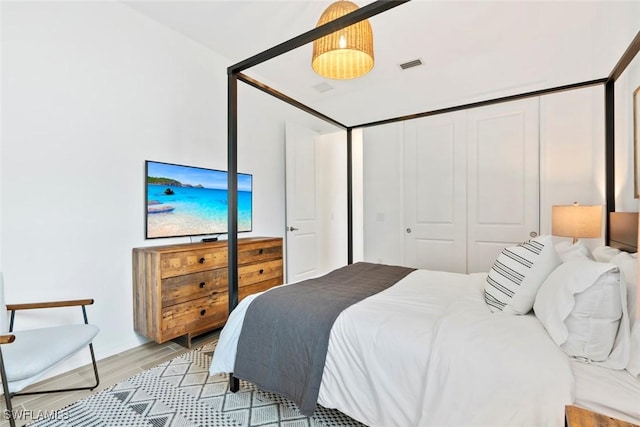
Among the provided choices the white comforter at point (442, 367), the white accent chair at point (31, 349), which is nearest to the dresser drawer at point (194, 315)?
the white accent chair at point (31, 349)

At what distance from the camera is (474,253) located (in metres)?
3.43

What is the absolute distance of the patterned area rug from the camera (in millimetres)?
1587

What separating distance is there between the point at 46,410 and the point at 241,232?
2024 mm

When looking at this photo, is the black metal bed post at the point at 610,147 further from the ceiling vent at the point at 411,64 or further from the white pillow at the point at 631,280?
the ceiling vent at the point at 411,64

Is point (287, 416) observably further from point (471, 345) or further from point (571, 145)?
point (571, 145)

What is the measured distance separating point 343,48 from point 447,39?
1.59m

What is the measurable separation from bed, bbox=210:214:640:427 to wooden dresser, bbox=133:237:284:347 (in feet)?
3.55

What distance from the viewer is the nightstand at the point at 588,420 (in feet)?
2.51

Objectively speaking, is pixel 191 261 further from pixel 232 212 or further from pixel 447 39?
pixel 447 39

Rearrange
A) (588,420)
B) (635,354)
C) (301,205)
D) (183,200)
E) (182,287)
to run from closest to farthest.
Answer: (588,420) < (635,354) < (182,287) < (183,200) < (301,205)

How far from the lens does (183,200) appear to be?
2803 millimetres

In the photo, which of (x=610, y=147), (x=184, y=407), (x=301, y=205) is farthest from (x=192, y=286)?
(x=610, y=147)

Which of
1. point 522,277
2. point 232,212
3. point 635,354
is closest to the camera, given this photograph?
point 635,354

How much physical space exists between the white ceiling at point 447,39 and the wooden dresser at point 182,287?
1.99 metres
